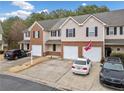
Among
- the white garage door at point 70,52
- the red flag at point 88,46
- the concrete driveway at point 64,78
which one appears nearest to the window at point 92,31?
the red flag at point 88,46

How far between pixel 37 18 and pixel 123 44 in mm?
41075

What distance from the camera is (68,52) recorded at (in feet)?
98.1

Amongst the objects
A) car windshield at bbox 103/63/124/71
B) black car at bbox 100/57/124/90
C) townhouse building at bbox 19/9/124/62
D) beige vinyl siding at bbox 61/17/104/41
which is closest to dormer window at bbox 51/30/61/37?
townhouse building at bbox 19/9/124/62

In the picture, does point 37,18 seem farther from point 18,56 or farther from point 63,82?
point 63,82

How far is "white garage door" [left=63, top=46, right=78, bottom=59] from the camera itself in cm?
2909

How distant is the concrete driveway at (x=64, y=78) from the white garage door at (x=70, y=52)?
606 centimetres

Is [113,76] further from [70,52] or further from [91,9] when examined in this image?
[91,9]

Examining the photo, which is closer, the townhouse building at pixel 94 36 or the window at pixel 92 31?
the townhouse building at pixel 94 36

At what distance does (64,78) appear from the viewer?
61.5 ft

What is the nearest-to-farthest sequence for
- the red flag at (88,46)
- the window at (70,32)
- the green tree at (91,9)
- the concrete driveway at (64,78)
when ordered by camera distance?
the concrete driveway at (64,78) → the red flag at (88,46) → the window at (70,32) → the green tree at (91,9)

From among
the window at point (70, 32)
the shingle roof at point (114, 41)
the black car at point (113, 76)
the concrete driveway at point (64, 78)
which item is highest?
the window at point (70, 32)

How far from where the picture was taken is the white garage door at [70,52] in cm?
2909

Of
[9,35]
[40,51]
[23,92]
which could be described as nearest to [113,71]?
[23,92]

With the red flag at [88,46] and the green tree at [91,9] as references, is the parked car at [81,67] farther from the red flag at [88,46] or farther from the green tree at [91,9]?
the green tree at [91,9]
